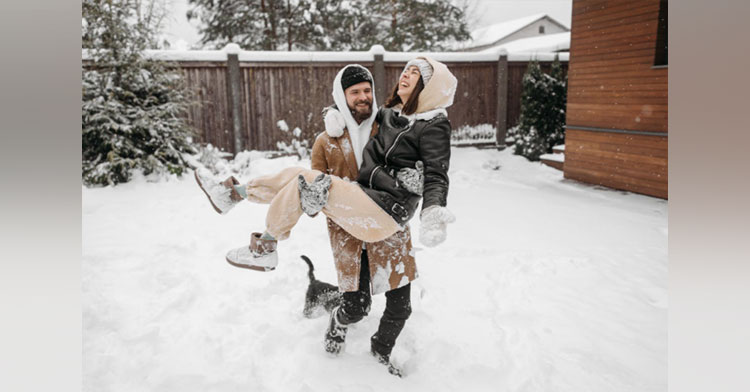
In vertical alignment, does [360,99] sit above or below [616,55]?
below

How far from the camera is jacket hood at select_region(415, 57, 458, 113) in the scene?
193 cm

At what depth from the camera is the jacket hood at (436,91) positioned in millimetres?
1932

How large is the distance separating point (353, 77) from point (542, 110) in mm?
7237

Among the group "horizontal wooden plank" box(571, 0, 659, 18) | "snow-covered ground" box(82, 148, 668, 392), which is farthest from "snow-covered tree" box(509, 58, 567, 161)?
"snow-covered ground" box(82, 148, 668, 392)

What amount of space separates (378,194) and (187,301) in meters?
1.85

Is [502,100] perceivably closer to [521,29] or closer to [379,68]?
[379,68]

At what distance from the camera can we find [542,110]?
27.7 ft

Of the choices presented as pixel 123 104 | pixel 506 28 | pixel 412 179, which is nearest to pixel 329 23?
pixel 123 104

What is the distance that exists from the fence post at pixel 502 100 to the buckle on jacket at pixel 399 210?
8.34 metres

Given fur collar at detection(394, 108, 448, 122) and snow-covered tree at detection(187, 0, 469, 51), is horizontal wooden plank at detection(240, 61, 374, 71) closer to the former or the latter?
snow-covered tree at detection(187, 0, 469, 51)

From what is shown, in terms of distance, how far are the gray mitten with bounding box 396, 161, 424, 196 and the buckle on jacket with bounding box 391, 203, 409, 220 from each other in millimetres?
80

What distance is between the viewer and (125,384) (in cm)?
218

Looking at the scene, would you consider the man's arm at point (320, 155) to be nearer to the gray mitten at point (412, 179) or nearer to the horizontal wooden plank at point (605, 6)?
the gray mitten at point (412, 179)
